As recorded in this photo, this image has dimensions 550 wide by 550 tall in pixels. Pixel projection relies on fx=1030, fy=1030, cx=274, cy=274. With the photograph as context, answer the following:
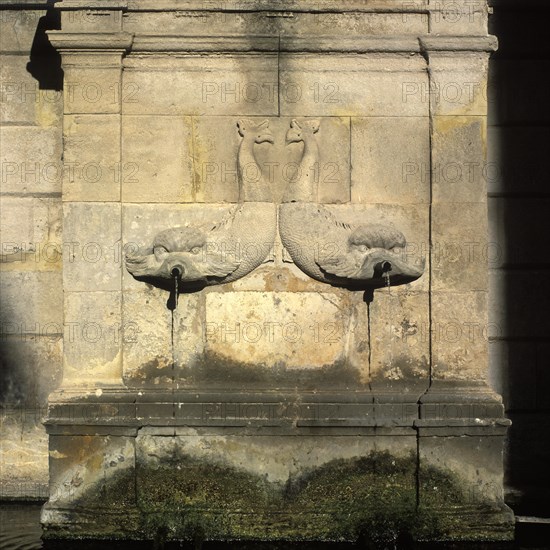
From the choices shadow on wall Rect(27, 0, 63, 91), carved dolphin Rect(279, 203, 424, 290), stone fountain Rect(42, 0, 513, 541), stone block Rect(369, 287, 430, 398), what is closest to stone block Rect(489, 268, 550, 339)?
stone fountain Rect(42, 0, 513, 541)

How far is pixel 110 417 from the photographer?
25.6ft

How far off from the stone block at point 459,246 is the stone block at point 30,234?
3396 mm

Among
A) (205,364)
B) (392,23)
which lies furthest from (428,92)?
(205,364)

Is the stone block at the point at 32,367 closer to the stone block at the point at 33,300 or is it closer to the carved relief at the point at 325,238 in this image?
the stone block at the point at 33,300

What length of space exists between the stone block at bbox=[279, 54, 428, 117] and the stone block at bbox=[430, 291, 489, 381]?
1.47 metres

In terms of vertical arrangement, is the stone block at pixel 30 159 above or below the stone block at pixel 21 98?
below

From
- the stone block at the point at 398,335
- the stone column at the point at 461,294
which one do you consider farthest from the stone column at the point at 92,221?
the stone column at the point at 461,294

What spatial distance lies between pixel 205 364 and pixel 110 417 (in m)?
0.82

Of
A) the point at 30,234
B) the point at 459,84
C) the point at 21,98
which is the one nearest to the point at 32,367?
the point at 30,234

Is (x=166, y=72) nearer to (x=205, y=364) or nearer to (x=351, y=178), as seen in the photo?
(x=351, y=178)

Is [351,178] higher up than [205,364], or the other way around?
[351,178]

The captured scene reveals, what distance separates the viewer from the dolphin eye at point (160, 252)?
309 inches

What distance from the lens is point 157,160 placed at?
7.92m

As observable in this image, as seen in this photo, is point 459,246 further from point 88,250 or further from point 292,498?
point 88,250
